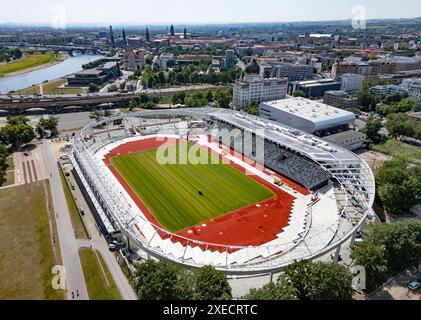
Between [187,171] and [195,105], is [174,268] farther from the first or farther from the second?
[195,105]

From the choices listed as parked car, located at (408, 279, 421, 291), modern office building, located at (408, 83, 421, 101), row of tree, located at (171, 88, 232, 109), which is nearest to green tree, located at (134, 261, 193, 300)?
parked car, located at (408, 279, 421, 291)

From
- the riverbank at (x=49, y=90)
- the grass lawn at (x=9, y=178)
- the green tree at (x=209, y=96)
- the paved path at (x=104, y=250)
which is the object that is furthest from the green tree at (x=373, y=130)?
the riverbank at (x=49, y=90)

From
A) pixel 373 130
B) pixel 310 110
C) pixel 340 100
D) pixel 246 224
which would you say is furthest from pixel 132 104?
pixel 373 130

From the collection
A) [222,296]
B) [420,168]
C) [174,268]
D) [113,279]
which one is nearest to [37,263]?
[113,279]

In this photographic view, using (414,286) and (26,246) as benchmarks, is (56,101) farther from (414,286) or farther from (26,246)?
(414,286)

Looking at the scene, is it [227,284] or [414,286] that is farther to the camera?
[414,286]
